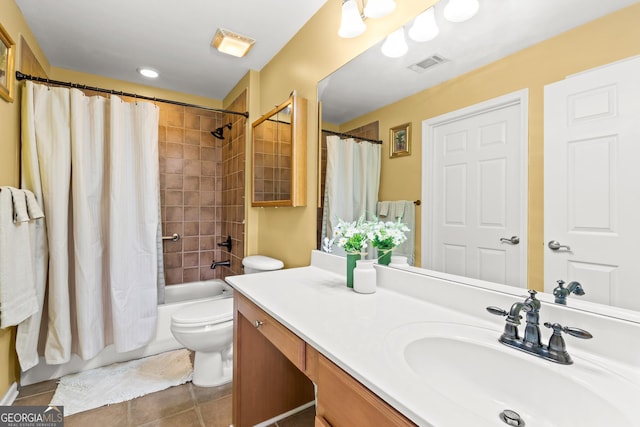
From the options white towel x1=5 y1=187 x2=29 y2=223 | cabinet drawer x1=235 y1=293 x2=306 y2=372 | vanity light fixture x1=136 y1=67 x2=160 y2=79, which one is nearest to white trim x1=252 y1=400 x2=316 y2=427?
cabinet drawer x1=235 y1=293 x2=306 y2=372

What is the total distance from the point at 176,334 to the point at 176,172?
180 cm

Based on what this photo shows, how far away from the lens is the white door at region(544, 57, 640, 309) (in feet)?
2.34

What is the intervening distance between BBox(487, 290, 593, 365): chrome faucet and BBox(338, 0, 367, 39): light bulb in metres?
1.35

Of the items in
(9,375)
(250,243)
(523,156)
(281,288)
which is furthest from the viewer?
(250,243)

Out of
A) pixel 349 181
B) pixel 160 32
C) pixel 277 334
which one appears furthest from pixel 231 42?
pixel 277 334

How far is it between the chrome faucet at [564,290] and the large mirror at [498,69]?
2 centimetres

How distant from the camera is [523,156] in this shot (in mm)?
898

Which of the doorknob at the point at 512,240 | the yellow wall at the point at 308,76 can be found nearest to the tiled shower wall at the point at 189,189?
the yellow wall at the point at 308,76

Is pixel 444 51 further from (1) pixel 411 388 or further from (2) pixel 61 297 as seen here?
(2) pixel 61 297

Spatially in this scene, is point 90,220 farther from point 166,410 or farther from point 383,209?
point 383,209

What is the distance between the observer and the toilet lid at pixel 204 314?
5.96ft

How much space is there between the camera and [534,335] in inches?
29.8

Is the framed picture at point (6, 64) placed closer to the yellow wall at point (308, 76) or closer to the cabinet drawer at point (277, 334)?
the yellow wall at point (308, 76)

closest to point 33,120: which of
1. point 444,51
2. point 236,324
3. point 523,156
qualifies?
Answer: point 236,324
